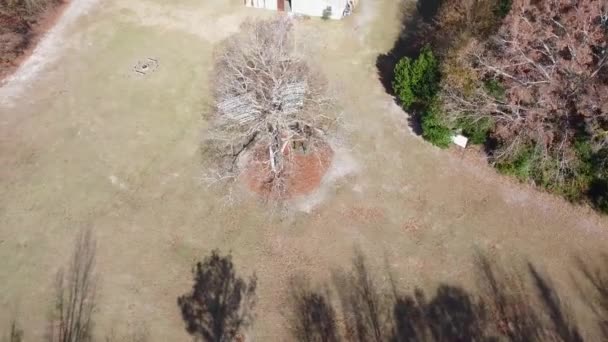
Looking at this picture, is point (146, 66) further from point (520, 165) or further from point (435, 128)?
point (520, 165)

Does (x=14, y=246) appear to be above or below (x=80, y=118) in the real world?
below

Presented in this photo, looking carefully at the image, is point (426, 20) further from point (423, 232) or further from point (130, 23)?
point (130, 23)

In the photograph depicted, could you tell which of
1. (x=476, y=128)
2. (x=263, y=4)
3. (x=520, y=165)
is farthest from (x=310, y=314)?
(x=263, y=4)

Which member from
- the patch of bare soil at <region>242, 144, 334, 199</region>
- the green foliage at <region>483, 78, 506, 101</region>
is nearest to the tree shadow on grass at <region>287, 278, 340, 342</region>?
the patch of bare soil at <region>242, 144, 334, 199</region>

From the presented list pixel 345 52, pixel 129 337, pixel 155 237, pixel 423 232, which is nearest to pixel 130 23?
pixel 345 52

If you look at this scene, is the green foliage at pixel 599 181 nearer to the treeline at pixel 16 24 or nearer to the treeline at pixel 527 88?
the treeline at pixel 527 88

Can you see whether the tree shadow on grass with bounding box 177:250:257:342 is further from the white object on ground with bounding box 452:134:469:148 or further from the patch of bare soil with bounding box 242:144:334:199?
the white object on ground with bounding box 452:134:469:148

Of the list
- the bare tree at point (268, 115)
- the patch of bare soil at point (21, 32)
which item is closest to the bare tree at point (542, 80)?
the bare tree at point (268, 115)
